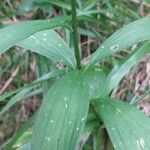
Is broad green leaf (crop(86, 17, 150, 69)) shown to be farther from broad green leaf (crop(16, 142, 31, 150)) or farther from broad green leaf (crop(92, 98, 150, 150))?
broad green leaf (crop(16, 142, 31, 150))

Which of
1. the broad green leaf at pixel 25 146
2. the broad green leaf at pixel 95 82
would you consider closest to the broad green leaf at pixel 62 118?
the broad green leaf at pixel 95 82

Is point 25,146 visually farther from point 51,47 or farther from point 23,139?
point 51,47

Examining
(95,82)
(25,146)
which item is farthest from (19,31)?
(25,146)

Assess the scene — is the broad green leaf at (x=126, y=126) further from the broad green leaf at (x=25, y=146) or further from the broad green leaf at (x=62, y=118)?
the broad green leaf at (x=25, y=146)

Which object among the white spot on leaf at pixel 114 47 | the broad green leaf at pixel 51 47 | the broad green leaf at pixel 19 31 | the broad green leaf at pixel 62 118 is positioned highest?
the broad green leaf at pixel 19 31

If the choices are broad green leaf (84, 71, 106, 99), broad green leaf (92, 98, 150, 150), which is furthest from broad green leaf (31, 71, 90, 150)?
broad green leaf (84, 71, 106, 99)

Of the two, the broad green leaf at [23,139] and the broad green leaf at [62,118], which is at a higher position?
the broad green leaf at [62,118]

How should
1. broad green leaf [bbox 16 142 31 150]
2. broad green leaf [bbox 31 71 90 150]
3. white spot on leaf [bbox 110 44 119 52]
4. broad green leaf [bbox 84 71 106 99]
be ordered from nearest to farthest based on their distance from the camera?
broad green leaf [bbox 31 71 90 150] < white spot on leaf [bbox 110 44 119 52] < broad green leaf [bbox 84 71 106 99] < broad green leaf [bbox 16 142 31 150]
